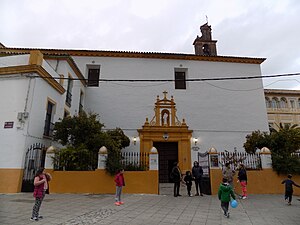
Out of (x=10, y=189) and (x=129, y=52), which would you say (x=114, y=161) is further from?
(x=129, y=52)

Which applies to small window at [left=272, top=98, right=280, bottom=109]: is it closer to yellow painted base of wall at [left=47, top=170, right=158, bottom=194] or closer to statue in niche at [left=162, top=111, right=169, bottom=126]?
statue in niche at [left=162, top=111, right=169, bottom=126]

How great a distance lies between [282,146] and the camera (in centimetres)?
1277

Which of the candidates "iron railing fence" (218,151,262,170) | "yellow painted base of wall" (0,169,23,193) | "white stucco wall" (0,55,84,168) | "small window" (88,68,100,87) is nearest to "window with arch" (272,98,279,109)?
"iron railing fence" (218,151,262,170)

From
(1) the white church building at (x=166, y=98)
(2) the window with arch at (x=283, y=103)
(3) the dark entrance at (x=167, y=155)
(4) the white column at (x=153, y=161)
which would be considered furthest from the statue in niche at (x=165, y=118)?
(2) the window with arch at (x=283, y=103)

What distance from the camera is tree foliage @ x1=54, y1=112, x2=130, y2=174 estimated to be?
1068 cm

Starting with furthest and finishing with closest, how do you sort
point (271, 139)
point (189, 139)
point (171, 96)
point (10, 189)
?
point (171, 96) → point (189, 139) → point (271, 139) → point (10, 189)

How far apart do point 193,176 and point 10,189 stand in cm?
825

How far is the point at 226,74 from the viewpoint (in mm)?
19531

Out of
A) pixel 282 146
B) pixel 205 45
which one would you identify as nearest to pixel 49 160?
pixel 282 146

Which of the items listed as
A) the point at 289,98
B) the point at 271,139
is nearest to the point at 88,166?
the point at 271,139

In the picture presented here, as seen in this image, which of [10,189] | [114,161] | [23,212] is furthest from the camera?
[114,161]

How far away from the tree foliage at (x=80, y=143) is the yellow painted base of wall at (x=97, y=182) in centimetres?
47

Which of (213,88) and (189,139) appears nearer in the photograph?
(189,139)

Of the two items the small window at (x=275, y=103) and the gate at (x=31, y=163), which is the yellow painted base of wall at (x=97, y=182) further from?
the small window at (x=275, y=103)
